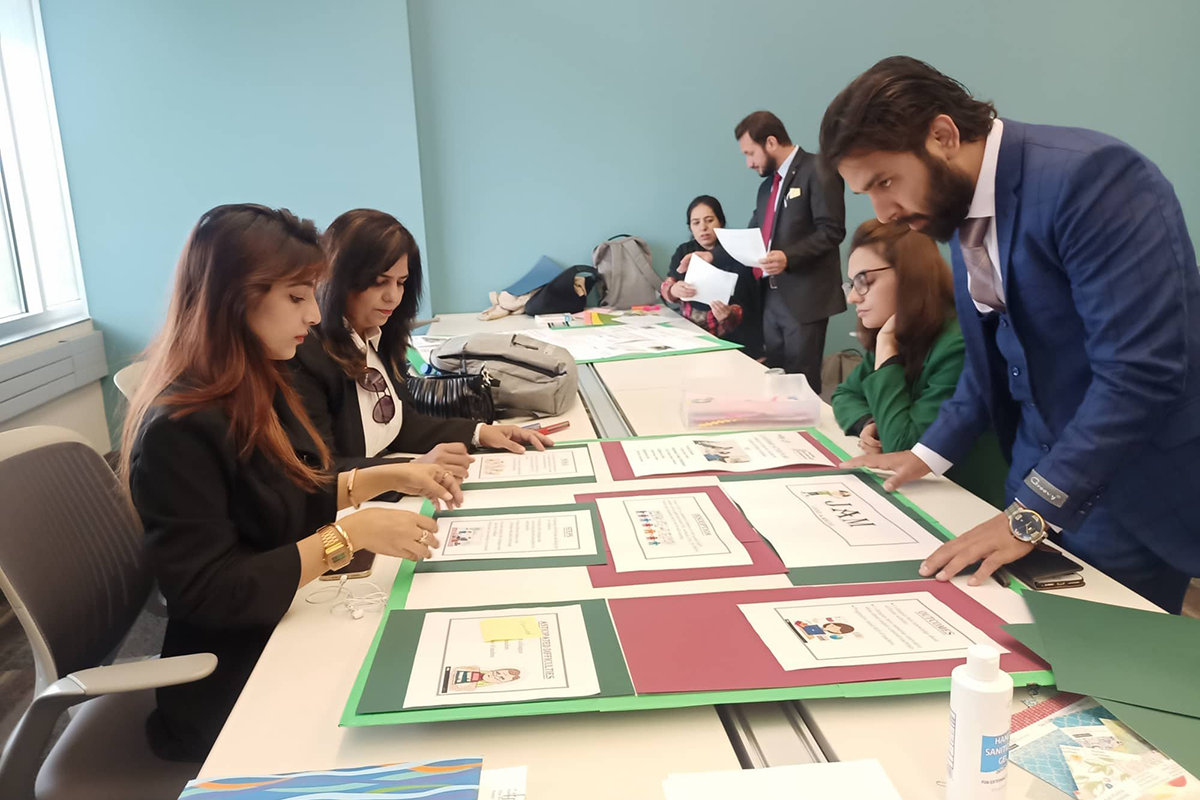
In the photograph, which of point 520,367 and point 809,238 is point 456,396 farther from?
point 809,238

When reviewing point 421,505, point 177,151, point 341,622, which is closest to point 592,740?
point 341,622

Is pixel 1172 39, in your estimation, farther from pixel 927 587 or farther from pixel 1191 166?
pixel 927 587

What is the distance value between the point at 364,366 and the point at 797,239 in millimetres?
2250

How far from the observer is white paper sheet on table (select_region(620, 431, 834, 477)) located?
1.62 m

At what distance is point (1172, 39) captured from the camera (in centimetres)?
430

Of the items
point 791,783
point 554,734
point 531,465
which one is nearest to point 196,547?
point 554,734

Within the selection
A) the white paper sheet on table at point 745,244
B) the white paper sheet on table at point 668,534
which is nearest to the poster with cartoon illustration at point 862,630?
the white paper sheet on table at point 668,534

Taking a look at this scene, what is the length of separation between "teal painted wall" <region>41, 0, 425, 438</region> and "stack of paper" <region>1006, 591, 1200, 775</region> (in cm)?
347

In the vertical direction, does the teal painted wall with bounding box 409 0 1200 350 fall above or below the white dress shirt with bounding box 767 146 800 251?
above

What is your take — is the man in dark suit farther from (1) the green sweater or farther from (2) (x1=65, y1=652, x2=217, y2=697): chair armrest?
(2) (x1=65, y1=652, x2=217, y2=697): chair armrest

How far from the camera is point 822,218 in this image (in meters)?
3.38

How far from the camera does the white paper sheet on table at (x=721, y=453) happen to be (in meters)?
1.62

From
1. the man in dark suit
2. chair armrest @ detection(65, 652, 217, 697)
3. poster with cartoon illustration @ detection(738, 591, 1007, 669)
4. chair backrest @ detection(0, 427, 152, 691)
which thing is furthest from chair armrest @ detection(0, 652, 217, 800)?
the man in dark suit

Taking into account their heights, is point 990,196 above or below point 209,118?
below
